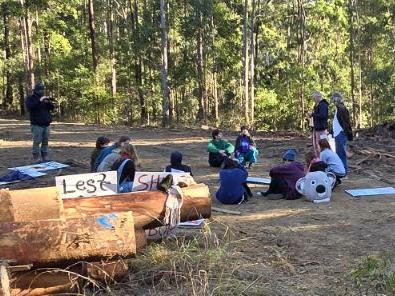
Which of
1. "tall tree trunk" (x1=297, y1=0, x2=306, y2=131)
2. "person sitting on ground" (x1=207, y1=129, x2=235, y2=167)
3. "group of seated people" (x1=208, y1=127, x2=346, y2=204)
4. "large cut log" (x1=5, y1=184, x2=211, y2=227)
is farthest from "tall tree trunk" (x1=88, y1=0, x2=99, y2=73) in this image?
"large cut log" (x1=5, y1=184, x2=211, y2=227)

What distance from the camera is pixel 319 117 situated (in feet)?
34.7

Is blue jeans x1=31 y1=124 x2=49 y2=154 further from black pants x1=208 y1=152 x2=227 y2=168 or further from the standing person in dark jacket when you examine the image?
the standing person in dark jacket

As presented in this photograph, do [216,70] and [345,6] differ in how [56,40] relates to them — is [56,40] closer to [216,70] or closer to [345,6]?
[216,70]

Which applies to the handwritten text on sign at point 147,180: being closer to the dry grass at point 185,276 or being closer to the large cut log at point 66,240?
the dry grass at point 185,276

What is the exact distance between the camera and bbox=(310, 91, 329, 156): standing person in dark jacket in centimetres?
1043

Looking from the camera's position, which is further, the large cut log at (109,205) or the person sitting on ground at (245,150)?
the person sitting on ground at (245,150)

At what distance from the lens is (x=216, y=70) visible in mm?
36688

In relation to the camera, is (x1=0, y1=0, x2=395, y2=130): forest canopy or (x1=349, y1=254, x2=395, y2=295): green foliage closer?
(x1=349, y1=254, x2=395, y2=295): green foliage

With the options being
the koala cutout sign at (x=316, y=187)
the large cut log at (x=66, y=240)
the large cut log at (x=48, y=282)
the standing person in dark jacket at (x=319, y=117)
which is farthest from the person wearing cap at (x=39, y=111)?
the large cut log at (x=48, y=282)

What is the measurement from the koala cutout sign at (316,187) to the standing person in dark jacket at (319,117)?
2.03 meters

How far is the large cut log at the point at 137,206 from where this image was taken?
536 centimetres

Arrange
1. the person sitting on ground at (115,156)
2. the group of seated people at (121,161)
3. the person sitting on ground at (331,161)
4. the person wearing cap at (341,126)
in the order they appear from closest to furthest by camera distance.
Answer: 1. the group of seated people at (121,161)
2. the person sitting on ground at (115,156)
3. the person sitting on ground at (331,161)
4. the person wearing cap at (341,126)

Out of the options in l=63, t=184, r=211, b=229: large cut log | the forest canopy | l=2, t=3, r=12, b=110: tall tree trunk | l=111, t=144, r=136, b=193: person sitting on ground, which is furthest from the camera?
l=2, t=3, r=12, b=110: tall tree trunk

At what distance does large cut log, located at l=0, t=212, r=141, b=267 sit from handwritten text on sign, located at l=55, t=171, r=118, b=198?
1.05 metres
